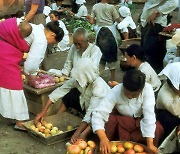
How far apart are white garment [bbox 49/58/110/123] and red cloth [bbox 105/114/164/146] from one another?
0.36 meters

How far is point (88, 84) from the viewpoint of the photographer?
4.55 meters

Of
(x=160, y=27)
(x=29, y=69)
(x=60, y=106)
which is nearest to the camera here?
(x=29, y=69)

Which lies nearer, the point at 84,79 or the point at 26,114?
the point at 84,79

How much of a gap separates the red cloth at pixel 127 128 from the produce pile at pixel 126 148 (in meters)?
0.19

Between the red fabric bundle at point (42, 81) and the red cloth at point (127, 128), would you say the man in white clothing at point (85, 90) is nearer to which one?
the red cloth at point (127, 128)

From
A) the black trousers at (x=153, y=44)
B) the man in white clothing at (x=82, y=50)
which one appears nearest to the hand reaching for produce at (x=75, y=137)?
the man in white clothing at (x=82, y=50)

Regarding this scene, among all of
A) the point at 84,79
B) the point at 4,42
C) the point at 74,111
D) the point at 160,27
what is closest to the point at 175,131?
the point at 84,79

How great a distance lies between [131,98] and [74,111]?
137 centimetres

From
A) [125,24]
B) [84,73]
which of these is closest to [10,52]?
[84,73]

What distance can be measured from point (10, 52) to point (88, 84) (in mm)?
965

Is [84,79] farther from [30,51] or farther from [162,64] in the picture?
[162,64]

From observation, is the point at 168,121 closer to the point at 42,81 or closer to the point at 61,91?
the point at 61,91

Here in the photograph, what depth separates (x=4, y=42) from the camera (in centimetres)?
461

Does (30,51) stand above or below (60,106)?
above
